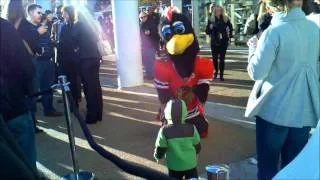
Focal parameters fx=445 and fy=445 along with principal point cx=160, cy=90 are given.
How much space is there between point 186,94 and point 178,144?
1.69m

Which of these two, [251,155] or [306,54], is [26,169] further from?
[251,155]

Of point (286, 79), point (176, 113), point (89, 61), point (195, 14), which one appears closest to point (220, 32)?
point (89, 61)

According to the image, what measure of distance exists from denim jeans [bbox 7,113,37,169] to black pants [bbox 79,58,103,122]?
125 inches

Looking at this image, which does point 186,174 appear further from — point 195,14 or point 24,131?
point 195,14

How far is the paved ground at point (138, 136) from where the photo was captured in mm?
5117

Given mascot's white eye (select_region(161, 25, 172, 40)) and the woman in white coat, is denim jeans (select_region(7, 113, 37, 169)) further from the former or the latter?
mascot's white eye (select_region(161, 25, 172, 40))

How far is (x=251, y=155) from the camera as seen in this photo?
5.20m

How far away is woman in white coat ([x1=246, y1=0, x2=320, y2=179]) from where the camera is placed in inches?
132

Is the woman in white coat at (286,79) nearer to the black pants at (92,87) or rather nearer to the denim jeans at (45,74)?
the black pants at (92,87)

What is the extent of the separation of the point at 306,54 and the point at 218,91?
5.57 meters

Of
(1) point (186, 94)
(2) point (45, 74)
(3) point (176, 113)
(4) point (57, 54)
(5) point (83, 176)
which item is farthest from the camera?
(4) point (57, 54)

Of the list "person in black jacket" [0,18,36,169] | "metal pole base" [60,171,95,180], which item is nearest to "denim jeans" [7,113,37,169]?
"person in black jacket" [0,18,36,169]

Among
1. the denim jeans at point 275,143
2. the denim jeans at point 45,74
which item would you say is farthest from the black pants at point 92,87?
the denim jeans at point 275,143

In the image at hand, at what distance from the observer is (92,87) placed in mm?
7176
